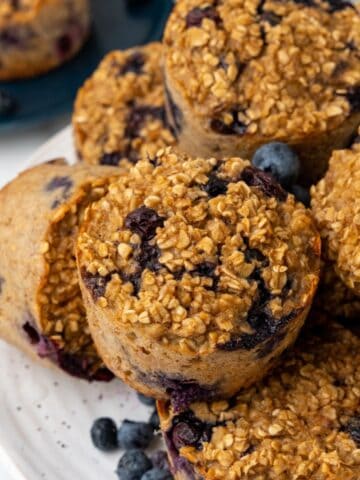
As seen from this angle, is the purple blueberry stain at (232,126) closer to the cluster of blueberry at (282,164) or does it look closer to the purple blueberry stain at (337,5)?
the cluster of blueberry at (282,164)

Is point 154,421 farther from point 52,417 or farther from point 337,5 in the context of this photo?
point 337,5

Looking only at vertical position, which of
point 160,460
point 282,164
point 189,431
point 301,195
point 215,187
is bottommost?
point 160,460

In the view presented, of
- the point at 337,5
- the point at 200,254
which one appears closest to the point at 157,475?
the point at 200,254

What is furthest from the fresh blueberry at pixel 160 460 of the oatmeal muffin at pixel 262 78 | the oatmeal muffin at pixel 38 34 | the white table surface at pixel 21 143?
the oatmeal muffin at pixel 38 34

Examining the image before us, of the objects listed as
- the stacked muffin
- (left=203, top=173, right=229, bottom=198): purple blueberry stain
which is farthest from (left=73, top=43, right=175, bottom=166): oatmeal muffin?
(left=203, top=173, right=229, bottom=198): purple blueberry stain

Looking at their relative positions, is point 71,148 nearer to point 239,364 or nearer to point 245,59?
point 245,59

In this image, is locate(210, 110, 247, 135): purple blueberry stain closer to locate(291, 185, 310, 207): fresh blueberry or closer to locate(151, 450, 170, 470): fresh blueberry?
locate(291, 185, 310, 207): fresh blueberry

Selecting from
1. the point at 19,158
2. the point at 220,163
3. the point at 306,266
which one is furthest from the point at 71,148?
the point at 306,266
